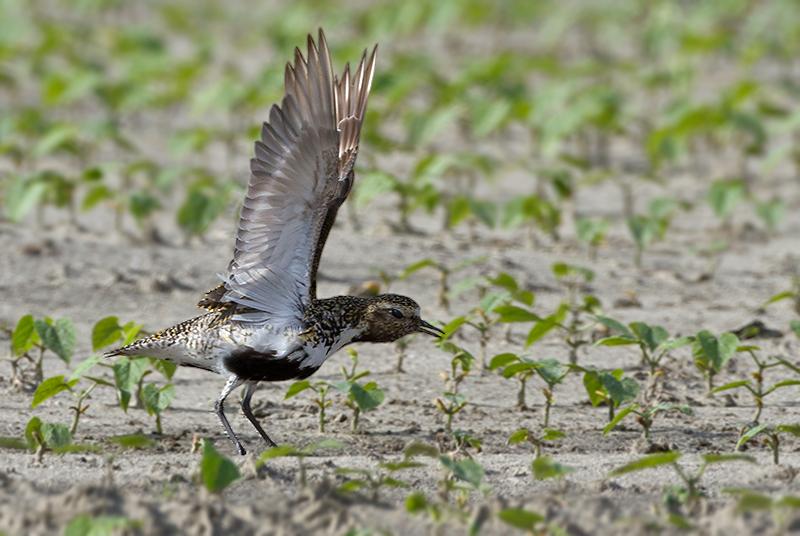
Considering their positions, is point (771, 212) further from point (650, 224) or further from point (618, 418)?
point (618, 418)

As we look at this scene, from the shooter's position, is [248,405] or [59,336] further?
[59,336]

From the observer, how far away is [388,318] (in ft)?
20.8

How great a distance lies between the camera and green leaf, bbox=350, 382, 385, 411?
5.96 m

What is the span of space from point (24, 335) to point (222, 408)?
0.87 m

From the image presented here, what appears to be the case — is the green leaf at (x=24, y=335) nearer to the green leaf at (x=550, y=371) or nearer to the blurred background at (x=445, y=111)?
the green leaf at (x=550, y=371)

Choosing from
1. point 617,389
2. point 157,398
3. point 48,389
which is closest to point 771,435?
point 617,389

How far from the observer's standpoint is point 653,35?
1406cm

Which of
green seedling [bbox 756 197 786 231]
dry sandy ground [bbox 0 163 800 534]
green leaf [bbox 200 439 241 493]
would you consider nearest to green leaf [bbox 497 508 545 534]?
dry sandy ground [bbox 0 163 800 534]

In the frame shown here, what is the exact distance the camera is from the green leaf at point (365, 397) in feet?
19.5

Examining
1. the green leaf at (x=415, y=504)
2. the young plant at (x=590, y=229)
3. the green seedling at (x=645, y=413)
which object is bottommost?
the green leaf at (x=415, y=504)

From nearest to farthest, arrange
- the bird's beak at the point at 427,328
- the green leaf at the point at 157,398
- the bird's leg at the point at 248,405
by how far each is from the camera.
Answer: the green leaf at the point at 157,398, the bird's leg at the point at 248,405, the bird's beak at the point at 427,328

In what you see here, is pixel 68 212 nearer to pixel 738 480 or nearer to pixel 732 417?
pixel 732 417

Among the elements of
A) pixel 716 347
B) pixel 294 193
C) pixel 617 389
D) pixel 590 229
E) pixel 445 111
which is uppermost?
pixel 445 111

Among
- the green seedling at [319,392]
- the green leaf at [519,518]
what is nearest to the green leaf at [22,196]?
the green seedling at [319,392]
